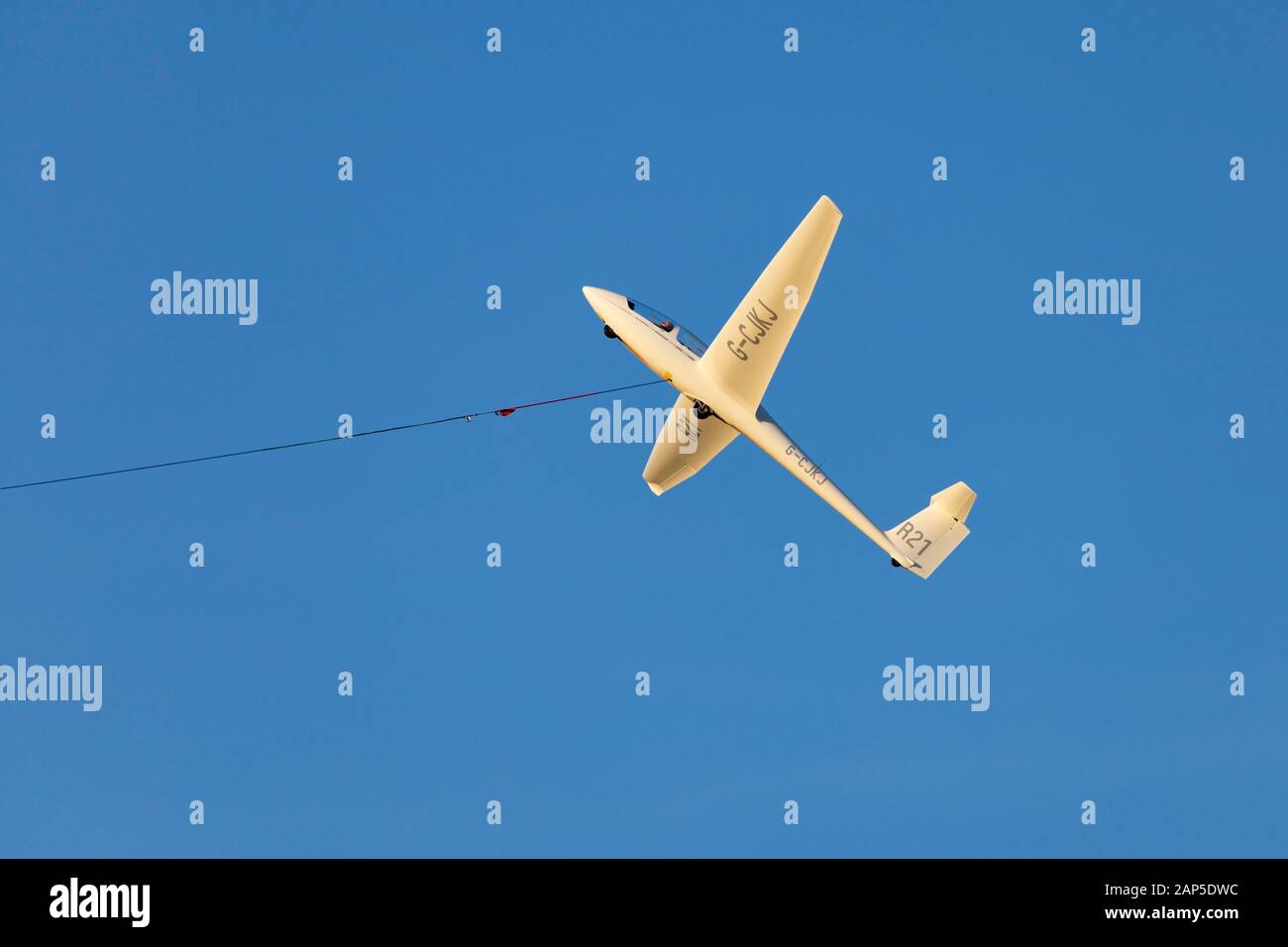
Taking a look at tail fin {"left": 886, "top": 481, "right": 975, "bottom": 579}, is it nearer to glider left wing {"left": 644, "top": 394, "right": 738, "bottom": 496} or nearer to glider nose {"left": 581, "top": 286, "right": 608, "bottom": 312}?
glider left wing {"left": 644, "top": 394, "right": 738, "bottom": 496}

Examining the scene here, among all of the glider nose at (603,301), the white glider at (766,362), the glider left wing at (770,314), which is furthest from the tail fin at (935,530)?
the glider nose at (603,301)

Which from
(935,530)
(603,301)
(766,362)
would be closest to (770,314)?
(766,362)

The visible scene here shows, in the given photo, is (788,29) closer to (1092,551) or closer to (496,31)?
(496,31)

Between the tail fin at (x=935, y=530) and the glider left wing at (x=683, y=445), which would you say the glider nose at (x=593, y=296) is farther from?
the tail fin at (x=935, y=530)

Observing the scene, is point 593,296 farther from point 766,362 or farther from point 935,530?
point 935,530

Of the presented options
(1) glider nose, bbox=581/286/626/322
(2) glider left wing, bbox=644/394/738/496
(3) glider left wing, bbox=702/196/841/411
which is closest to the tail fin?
(3) glider left wing, bbox=702/196/841/411
